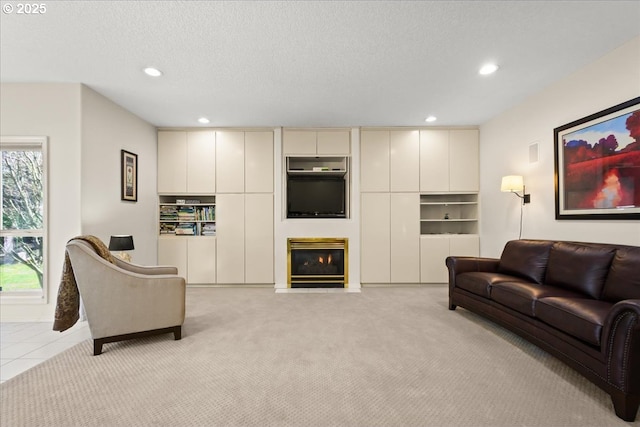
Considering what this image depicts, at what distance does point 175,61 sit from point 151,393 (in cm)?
284

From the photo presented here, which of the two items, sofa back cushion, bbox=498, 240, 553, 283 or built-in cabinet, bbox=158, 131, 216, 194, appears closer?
sofa back cushion, bbox=498, 240, 553, 283

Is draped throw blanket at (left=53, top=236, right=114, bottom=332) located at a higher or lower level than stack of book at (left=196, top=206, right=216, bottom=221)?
lower

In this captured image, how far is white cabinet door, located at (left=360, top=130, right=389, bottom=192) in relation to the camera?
4.90 metres

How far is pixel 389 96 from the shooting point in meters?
3.66

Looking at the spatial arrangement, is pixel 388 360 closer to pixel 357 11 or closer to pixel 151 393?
pixel 151 393

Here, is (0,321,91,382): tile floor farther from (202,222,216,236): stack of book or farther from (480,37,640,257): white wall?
(480,37,640,257): white wall

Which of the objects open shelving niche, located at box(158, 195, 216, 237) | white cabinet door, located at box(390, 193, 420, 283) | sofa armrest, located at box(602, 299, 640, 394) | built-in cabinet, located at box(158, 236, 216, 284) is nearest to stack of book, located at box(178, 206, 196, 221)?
open shelving niche, located at box(158, 195, 216, 237)

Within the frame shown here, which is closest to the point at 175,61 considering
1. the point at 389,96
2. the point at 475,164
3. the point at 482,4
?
the point at 389,96

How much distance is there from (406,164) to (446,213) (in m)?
1.28

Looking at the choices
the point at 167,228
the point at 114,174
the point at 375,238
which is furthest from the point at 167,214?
the point at 375,238

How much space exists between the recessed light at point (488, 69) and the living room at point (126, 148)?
0.87m

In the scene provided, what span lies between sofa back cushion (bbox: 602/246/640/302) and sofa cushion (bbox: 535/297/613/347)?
0.21 metres

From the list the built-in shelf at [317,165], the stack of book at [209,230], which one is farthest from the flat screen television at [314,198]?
the stack of book at [209,230]

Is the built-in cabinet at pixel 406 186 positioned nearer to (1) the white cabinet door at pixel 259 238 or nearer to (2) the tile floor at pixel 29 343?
(1) the white cabinet door at pixel 259 238
